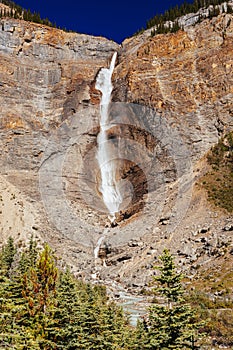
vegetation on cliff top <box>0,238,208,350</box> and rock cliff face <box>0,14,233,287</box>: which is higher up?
rock cliff face <box>0,14,233,287</box>

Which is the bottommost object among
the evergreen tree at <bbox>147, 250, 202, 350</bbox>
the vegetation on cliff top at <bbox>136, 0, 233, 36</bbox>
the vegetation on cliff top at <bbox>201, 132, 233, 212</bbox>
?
the evergreen tree at <bbox>147, 250, 202, 350</bbox>

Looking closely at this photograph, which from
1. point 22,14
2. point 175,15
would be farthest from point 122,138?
point 22,14

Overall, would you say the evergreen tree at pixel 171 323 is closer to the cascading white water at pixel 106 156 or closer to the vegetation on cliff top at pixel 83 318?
the vegetation on cliff top at pixel 83 318

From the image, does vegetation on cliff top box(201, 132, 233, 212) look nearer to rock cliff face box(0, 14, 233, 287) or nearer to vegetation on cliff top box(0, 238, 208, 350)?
rock cliff face box(0, 14, 233, 287)

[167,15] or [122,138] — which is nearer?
[122,138]

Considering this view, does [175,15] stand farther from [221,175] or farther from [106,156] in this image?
[221,175]

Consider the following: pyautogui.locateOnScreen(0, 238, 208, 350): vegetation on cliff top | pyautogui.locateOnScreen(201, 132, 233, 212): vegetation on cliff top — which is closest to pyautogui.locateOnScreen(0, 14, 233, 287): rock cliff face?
pyautogui.locateOnScreen(201, 132, 233, 212): vegetation on cliff top

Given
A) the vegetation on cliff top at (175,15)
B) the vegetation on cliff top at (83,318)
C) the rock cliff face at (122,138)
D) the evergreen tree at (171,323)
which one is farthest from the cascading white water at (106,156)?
the evergreen tree at (171,323)
